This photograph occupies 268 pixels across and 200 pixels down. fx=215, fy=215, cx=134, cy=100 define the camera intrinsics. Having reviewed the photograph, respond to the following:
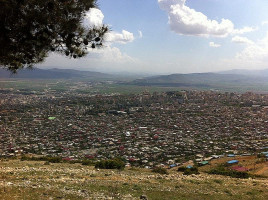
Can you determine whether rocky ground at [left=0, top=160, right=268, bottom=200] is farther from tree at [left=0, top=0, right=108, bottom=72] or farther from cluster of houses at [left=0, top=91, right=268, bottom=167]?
cluster of houses at [left=0, top=91, right=268, bottom=167]

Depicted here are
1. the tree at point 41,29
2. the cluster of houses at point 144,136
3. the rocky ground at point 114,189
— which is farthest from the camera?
the cluster of houses at point 144,136

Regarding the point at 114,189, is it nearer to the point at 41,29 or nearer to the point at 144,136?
the point at 41,29

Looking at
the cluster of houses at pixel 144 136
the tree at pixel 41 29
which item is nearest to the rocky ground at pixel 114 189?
the tree at pixel 41 29

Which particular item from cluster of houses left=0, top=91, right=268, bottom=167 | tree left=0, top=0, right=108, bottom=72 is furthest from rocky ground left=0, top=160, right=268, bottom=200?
cluster of houses left=0, top=91, right=268, bottom=167

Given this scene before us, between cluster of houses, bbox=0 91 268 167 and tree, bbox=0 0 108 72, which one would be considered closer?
tree, bbox=0 0 108 72

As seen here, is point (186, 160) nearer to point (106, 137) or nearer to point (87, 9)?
point (106, 137)

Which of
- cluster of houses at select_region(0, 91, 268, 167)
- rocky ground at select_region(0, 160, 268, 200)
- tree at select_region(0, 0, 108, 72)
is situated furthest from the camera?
cluster of houses at select_region(0, 91, 268, 167)

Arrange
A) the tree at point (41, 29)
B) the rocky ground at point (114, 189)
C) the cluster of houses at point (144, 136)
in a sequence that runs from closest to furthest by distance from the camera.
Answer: the tree at point (41, 29), the rocky ground at point (114, 189), the cluster of houses at point (144, 136)

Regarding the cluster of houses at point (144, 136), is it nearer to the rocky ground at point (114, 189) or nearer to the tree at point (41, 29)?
the rocky ground at point (114, 189)

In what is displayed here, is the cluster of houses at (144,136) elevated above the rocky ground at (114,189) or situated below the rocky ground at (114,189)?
below
